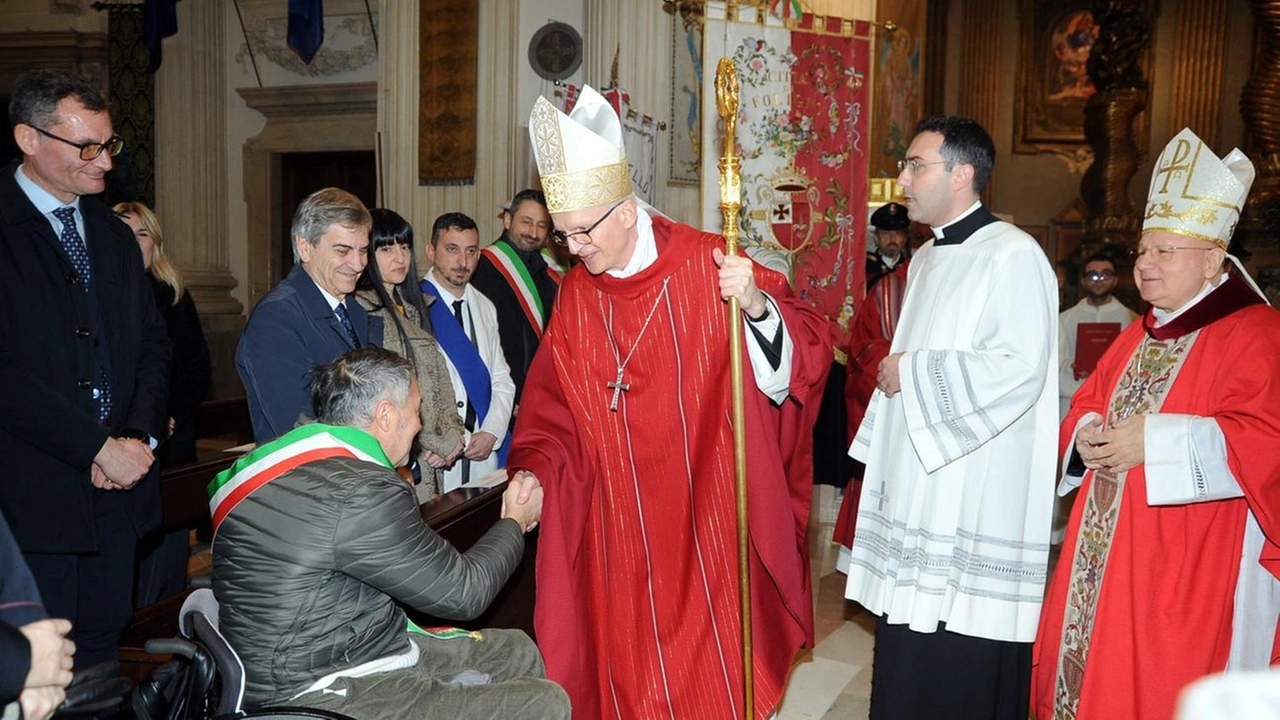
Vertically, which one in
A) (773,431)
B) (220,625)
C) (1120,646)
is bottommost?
(1120,646)

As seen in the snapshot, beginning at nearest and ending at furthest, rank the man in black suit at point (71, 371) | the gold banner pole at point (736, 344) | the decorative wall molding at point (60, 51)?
1. the gold banner pole at point (736, 344)
2. the man in black suit at point (71, 371)
3. the decorative wall molding at point (60, 51)

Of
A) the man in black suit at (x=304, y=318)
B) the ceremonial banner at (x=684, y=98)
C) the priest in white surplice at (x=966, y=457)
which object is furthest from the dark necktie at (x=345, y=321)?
the ceremonial banner at (x=684, y=98)

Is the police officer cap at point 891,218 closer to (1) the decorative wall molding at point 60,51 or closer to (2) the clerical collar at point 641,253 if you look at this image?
(2) the clerical collar at point 641,253

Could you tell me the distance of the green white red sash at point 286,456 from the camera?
2102 mm

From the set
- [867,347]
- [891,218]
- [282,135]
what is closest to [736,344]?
[867,347]

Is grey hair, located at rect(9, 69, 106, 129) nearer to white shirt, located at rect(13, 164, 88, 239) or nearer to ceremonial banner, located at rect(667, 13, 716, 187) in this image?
white shirt, located at rect(13, 164, 88, 239)

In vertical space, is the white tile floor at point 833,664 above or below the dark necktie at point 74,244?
below

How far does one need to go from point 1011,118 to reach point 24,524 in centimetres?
1245

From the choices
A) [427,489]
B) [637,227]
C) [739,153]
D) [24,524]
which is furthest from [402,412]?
[739,153]

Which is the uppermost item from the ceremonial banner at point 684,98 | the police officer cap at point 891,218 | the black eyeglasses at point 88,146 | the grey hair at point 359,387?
the ceremonial banner at point 684,98

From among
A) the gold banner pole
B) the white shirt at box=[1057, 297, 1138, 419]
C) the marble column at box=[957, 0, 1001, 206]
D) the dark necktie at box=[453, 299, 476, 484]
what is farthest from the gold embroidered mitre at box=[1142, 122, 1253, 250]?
the marble column at box=[957, 0, 1001, 206]

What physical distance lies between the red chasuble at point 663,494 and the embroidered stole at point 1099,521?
808 mm

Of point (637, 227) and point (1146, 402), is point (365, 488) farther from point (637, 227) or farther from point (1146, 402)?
point (1146, 402)

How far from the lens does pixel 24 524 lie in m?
2.73
